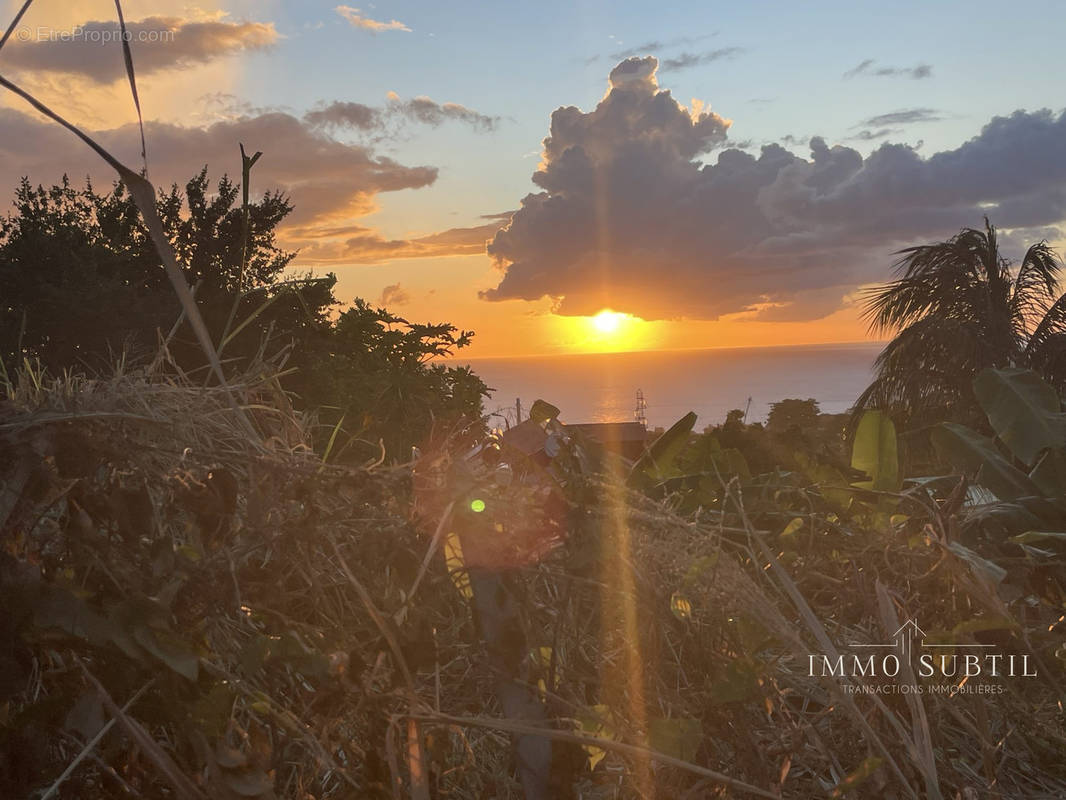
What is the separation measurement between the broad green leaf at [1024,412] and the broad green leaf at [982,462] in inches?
Result: 2.8

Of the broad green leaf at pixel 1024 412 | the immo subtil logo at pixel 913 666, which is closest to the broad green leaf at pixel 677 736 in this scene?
the immo subtil logo at pixel 913 666

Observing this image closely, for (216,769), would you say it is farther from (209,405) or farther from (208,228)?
(208,228)

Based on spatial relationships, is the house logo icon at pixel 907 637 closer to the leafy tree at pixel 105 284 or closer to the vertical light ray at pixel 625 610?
the vertical light ray at pixel 625 610

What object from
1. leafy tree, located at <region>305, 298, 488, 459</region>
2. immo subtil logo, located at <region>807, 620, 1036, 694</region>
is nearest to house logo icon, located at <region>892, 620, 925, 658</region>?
immo subtil logo, located at <region>807, 620, 1036, 694</region>

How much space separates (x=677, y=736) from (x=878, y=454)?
45.5 inches

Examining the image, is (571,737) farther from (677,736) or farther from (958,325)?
(958,325)

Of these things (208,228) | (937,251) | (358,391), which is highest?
(208,228)

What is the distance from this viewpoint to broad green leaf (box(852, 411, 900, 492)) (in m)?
1.98

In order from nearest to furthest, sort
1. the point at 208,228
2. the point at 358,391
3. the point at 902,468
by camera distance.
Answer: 1. the point at 902,468
2. the point at 358,391
3. the point at 208,228

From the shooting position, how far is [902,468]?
7.50ft

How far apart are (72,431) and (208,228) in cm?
4168

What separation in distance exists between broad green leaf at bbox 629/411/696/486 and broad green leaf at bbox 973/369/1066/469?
2.65 feet

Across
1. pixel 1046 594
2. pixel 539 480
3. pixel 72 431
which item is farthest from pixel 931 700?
pixel 72 431

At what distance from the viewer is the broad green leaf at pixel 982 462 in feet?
6.59
